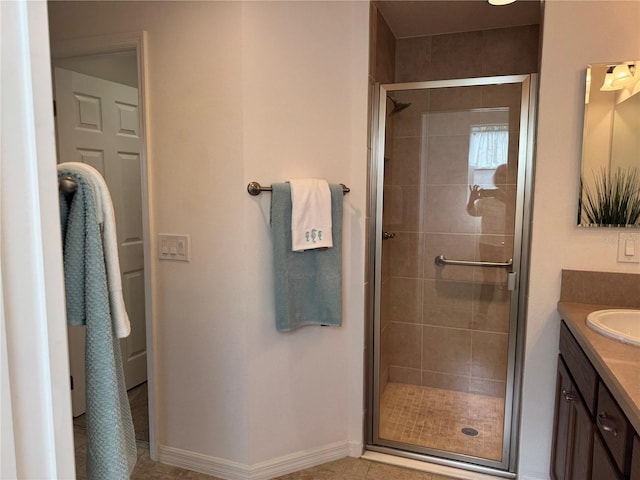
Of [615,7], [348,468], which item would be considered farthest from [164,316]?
[615,7]

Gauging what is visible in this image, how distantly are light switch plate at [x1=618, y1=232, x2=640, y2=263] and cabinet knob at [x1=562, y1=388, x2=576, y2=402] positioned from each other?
0.62 metres

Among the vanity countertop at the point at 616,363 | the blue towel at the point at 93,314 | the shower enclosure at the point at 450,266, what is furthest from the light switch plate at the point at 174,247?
the vanity countertop at the point at 616,363

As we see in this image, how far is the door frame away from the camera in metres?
2.08

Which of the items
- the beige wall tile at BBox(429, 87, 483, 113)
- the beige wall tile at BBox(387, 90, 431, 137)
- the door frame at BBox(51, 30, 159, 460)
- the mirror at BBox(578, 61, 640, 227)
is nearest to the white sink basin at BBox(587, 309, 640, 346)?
the mirror at BBox(578, 61, 640, 227)

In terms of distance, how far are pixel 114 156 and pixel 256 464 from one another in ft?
6.43

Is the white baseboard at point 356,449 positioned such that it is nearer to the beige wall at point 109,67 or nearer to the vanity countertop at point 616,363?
the vanity countertop at point 616,363

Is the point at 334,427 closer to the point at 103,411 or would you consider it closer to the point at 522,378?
the point at 522,378

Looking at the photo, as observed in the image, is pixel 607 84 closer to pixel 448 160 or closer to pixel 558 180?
pixel 558 180

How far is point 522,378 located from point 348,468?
3.17ft

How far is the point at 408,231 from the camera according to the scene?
8.20ft

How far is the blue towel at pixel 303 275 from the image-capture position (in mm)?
1989

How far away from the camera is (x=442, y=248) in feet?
8.20

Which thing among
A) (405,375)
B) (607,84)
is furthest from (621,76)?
(405,375)

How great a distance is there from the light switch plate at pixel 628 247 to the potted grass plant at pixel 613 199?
0.17 ft
